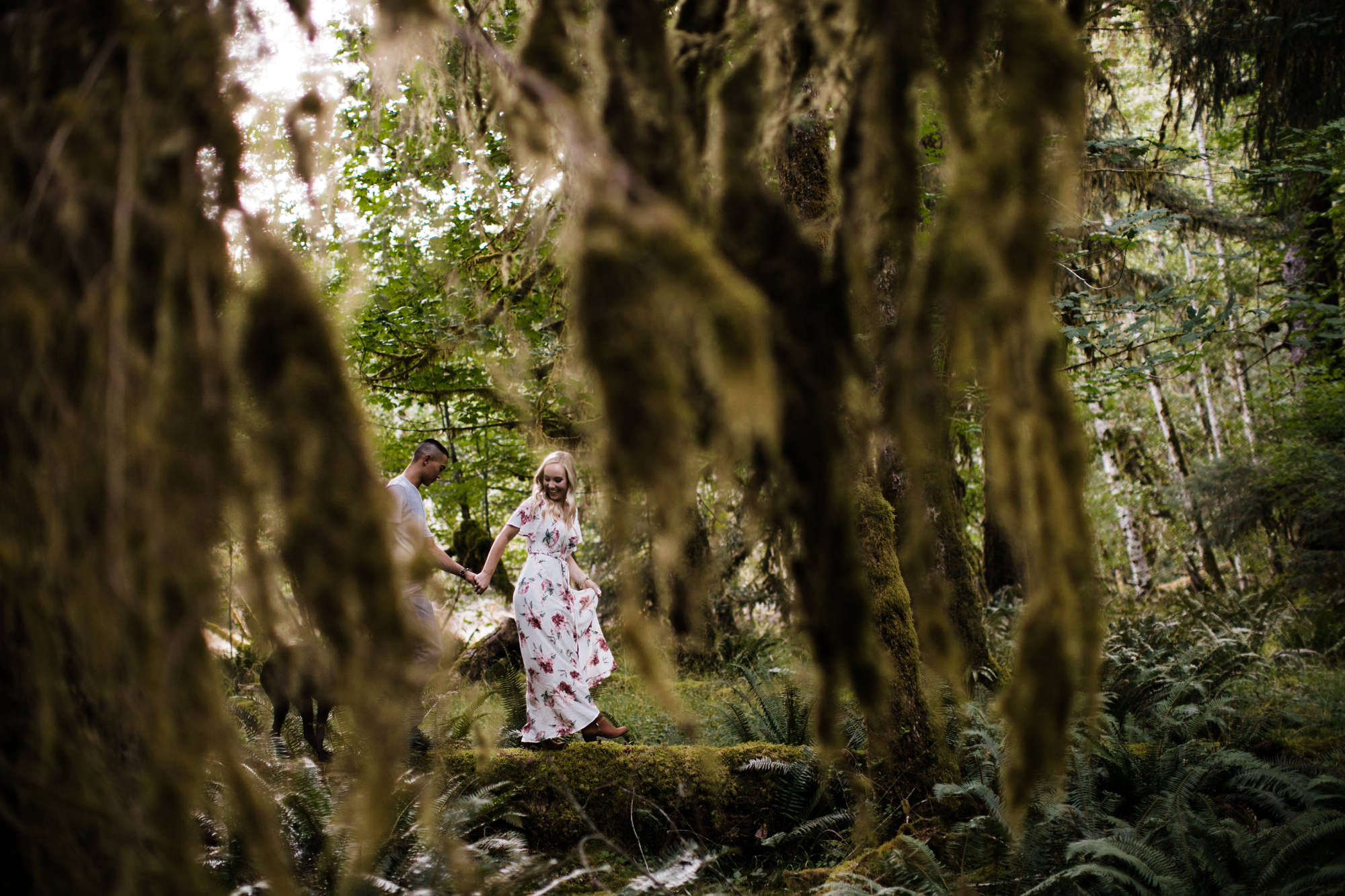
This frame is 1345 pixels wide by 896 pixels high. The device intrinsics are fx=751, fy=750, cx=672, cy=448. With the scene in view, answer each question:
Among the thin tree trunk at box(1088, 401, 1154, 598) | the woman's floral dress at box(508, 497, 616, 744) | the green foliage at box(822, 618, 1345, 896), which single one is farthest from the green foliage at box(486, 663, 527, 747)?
the thin tree trunk at box(1088, 401, 1154, 598)

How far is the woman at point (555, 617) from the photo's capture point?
5133mm

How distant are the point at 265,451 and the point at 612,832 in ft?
12.8

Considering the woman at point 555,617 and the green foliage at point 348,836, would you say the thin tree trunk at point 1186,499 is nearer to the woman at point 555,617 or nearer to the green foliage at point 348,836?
the woman at point 555,617

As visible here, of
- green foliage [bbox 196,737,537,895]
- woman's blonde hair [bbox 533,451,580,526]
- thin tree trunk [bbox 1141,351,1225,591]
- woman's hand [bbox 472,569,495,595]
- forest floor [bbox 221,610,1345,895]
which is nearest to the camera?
green foliage [bbox 196,737,537,895]

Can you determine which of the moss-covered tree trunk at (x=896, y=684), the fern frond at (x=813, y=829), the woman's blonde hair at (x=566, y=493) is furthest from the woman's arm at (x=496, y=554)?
the moss-covered tree trunk at (x=896, y=684)

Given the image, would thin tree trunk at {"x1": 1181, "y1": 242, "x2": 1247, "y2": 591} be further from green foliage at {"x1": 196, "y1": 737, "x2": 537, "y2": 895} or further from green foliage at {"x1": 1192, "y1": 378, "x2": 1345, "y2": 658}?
green foliage at {"x1": 196, "y1": 737, "x2": 537, "y2": 895}

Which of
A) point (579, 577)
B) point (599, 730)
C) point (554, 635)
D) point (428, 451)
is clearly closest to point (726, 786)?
point (599, 730)

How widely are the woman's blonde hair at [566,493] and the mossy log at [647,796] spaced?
1936mm

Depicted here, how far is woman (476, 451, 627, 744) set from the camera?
5.13 meters

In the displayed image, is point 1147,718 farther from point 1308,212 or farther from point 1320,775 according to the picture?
point 1308,212

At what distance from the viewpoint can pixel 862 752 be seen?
161 inches

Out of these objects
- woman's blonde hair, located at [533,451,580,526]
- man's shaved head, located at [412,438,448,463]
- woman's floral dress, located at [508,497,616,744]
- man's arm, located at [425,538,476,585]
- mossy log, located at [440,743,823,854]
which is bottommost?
mossy log, located at [440,743,823,854]

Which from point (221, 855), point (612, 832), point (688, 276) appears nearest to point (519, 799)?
point (612, 832)

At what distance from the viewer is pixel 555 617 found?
17.8ft
